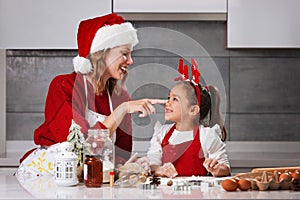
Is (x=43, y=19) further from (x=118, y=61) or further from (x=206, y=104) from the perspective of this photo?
(x=206, y=104)

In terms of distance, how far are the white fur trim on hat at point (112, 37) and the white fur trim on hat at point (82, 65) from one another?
42 millimetres

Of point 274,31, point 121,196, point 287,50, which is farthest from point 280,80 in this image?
point 121,196

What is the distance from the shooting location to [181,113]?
6.97 feet

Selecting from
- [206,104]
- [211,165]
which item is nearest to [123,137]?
[206,104]

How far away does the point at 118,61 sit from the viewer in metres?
2.04

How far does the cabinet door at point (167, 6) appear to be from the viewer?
296 cm

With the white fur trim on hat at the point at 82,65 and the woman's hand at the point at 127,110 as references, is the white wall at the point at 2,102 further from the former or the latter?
the woman's hand at the point at 127,110

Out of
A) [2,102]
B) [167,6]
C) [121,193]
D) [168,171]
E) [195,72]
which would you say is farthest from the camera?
[2,102]

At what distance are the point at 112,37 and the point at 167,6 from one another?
101 centimetres

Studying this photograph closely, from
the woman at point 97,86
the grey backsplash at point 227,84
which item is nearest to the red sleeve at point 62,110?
the woman at point 97,86

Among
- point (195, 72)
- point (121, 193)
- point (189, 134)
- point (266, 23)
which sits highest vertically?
point (266, 23)

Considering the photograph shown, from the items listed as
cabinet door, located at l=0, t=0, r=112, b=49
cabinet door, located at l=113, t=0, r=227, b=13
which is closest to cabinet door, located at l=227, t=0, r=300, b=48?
cabinet door, located at l=113, t=0, r=227, b=13

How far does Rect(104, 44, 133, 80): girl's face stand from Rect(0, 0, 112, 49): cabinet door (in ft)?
3.21

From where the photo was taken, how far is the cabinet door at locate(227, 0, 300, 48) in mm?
2984
